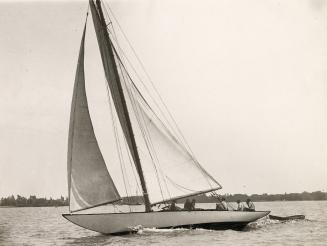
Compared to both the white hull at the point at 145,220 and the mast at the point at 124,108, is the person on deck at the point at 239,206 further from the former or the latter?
the mast at the point at 124,108

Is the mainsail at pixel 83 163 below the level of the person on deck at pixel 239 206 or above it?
above

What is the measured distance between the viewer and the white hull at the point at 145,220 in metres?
19.3

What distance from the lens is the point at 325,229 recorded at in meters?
23.4

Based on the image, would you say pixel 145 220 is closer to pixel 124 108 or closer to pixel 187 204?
pixel 187 204

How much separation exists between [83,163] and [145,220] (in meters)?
3.15

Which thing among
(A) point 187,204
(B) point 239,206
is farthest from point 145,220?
(B) point 239,206

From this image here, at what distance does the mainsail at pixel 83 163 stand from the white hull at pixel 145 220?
56 cm

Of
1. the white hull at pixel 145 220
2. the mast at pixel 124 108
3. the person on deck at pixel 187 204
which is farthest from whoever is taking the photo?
the mast at pixel 124 108

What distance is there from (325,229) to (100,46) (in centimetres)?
1278

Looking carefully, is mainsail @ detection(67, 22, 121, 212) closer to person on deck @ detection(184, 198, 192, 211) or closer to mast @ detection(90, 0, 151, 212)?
mast @ detection(90, 0, 151, 212)

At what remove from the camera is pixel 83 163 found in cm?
1969

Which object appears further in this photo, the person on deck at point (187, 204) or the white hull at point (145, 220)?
the person on deck at point (187, 204)

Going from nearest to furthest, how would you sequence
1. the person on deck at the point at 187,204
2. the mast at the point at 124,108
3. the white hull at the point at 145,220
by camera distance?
the white hull at the point at 145,220 → the person on deck at the point at 187,204 → the mast at the point at 124,108

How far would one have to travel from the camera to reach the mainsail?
64.2 ft
